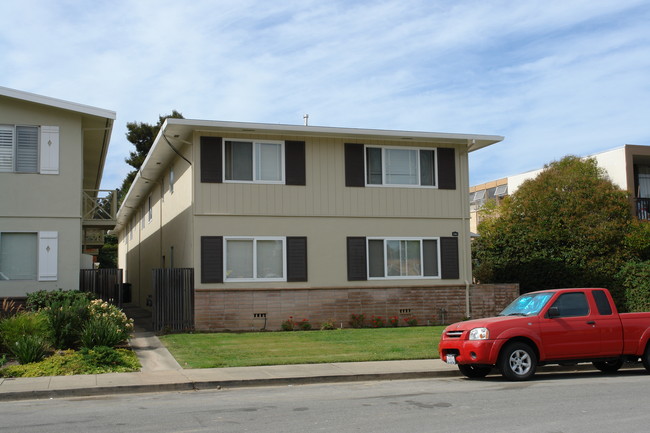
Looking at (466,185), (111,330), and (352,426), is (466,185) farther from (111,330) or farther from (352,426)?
(352,426)

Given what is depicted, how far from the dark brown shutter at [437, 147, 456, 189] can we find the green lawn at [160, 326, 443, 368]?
4797 millimetres

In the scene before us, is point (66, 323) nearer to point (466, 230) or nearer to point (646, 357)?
point (646, 357)

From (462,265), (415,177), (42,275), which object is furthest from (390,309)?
(42,275)

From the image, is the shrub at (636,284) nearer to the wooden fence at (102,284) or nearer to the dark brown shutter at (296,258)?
the dark brown shutter at (296,258)

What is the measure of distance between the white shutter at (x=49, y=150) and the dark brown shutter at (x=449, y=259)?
11478mm

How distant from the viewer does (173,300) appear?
62.4ft

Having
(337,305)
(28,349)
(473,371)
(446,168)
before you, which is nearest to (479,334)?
(473,371)

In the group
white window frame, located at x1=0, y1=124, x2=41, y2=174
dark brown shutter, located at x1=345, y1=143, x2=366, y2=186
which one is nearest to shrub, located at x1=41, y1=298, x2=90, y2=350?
white window frame, located at x1=0, y1=124, x2=41, y2=174

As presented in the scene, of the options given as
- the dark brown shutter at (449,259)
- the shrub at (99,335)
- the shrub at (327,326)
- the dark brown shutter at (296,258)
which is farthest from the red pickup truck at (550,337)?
the dark brown shutter at (449,259)

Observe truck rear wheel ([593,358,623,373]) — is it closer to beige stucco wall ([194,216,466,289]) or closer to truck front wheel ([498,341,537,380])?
truck front wheel ([498,341,537,380])

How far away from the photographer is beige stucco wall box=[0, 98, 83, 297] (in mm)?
18156

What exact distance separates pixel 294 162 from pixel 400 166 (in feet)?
11.3

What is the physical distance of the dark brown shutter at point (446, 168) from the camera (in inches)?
867

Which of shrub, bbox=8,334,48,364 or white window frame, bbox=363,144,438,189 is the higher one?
white window frame, bbox=363,144,438,189
